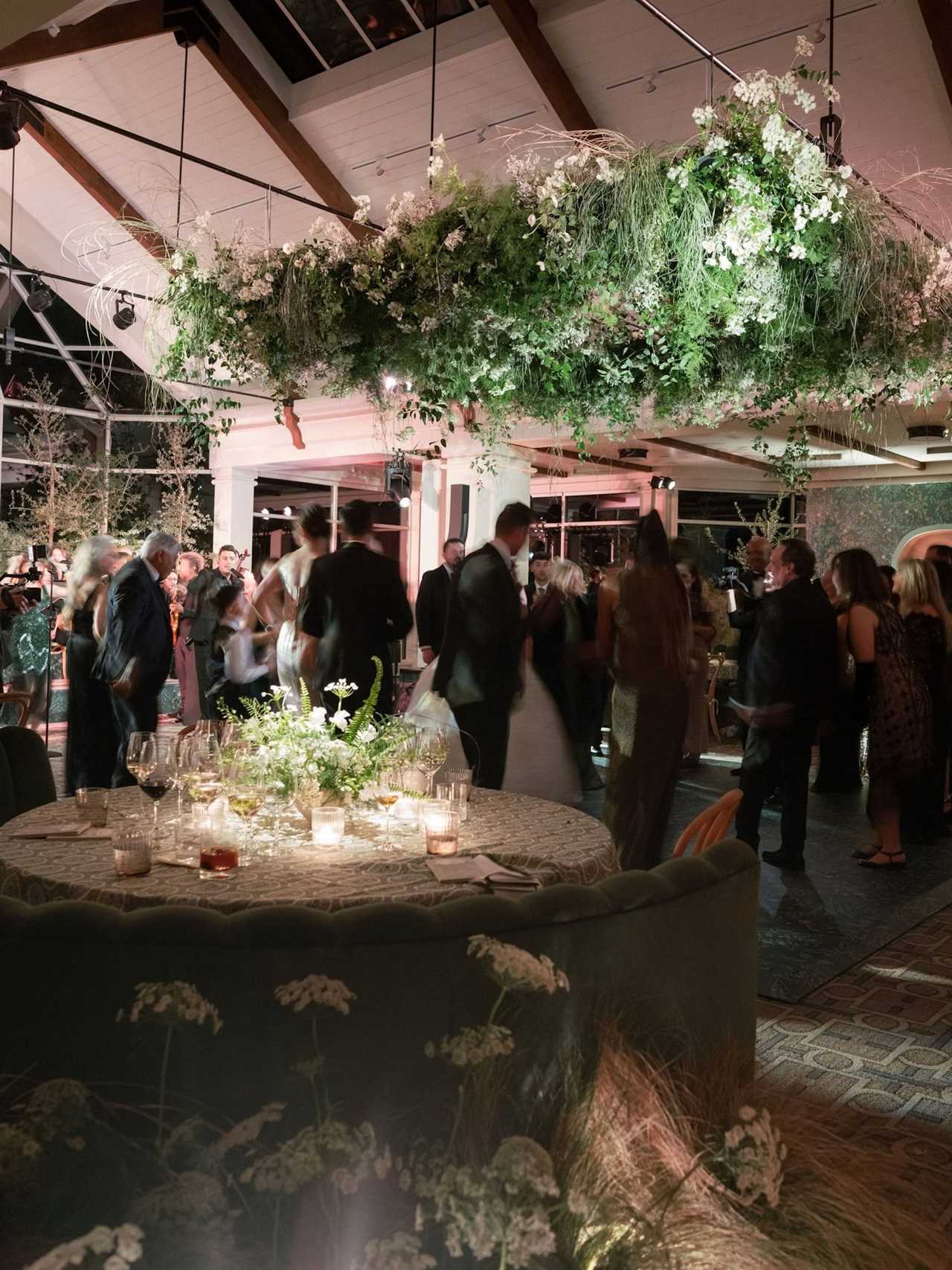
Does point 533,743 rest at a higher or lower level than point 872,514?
lower

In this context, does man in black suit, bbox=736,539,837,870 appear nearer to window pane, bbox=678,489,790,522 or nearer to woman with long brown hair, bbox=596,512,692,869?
woman with long brown hair, bbox=596,512,692,869

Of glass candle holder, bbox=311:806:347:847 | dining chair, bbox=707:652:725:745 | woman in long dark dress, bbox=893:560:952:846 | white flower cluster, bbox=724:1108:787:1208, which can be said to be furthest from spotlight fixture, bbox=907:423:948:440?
white flower cluster, bbox=724:1108:787:1208

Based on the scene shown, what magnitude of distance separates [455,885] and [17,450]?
17.0 meters

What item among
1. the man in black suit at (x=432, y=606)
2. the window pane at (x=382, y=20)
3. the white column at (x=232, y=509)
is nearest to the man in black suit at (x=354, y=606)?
the man in black suit at (x=432, y=606)

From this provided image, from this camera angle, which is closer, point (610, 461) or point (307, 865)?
point (307, 865)

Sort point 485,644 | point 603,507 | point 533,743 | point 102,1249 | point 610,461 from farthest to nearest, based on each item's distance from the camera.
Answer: point 603,507 → point 610,461 → point 533,743 → point 485,644 → point 102,1249

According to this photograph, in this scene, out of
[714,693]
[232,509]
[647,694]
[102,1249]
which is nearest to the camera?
A: [102,1249]

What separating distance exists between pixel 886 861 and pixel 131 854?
4.65 meters

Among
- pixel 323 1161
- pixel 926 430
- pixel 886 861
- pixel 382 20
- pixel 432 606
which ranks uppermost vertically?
pixel 382 20

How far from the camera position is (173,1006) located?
157 cm

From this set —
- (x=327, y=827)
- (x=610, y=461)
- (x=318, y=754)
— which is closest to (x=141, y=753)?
(x=318, y=754)

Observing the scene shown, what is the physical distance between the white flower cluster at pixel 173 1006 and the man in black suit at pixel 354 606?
3.72 meters

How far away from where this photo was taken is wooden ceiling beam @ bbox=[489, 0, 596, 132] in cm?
926

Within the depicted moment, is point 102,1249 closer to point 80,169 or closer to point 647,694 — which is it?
point 647,694
